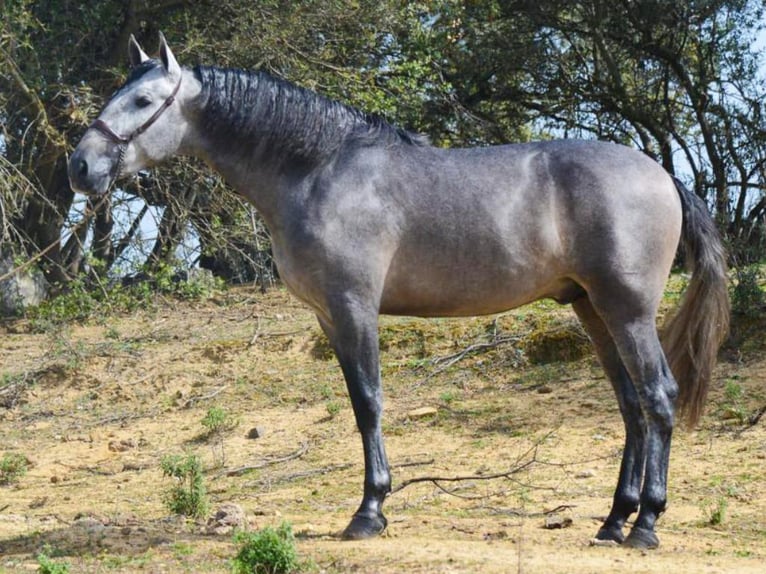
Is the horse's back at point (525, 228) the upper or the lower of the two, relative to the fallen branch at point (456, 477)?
upper

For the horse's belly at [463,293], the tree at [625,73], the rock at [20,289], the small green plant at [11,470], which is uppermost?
the tree at [625,73]

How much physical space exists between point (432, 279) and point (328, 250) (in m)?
0.53

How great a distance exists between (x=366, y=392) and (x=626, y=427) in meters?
1.34

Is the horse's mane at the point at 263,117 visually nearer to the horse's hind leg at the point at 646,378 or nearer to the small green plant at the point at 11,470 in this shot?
the horse's hind leg at the point at 646,378

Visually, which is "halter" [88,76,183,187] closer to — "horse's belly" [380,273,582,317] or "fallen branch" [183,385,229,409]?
"horse's belly" [380,273,582,317]

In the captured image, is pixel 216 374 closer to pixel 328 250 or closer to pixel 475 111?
pixel 328 250

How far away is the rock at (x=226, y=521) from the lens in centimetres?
583

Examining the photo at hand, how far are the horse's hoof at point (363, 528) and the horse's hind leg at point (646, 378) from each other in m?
1.16

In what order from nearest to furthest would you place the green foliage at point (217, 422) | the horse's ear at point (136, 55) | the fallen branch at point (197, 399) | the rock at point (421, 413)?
1. the horse's ear at point (136, 55)
2. the green foliage at point (217, 422)
3. the rock at point (421, 413)
4. the fallen branch at point (197, 399)

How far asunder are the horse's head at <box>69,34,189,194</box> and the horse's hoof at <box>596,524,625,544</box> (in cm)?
275

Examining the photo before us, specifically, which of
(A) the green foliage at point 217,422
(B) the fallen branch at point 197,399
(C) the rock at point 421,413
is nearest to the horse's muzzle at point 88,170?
(A) the green foliage at point 217,422

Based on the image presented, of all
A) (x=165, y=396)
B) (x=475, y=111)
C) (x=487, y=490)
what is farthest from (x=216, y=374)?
(x=475, y=111)

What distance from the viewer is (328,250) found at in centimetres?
541

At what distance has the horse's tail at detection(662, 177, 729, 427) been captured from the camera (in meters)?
5.86
